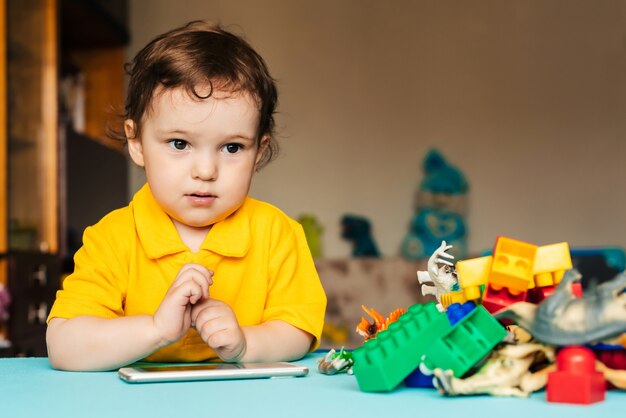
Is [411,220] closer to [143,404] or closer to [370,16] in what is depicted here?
[370,16]

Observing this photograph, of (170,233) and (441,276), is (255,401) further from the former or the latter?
(170,233)

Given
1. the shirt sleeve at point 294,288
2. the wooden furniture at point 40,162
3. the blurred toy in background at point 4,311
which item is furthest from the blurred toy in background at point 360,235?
the shirt sleeve at point 294,288

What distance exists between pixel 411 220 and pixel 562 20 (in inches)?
46.9

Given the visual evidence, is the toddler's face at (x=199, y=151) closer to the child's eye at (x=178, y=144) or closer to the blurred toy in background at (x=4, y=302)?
the child's eye at (x=178, y=144)

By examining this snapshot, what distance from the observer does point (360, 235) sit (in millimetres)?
3609

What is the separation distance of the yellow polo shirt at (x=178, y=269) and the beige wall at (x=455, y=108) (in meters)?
2.73

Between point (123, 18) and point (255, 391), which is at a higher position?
point (123, 18)

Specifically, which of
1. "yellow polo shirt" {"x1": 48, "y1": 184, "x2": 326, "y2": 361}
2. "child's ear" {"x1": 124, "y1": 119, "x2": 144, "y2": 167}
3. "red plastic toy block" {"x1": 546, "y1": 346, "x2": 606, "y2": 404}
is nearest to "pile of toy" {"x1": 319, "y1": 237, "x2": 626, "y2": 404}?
"red plastic toy block" {"x1": 546, "y1": 346, "x2": 606, "y2": 404}

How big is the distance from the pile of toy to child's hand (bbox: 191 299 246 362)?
212mm

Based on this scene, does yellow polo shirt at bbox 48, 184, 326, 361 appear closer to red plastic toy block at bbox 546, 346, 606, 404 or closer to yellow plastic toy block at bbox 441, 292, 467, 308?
yellow plastic toy block at bbox 441, 292, 467, 308

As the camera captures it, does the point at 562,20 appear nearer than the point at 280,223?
No

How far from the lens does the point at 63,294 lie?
79 centimetres

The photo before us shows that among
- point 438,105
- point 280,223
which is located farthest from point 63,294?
point 438,105

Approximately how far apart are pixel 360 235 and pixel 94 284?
2838mm
